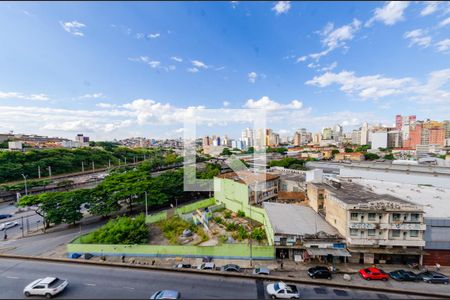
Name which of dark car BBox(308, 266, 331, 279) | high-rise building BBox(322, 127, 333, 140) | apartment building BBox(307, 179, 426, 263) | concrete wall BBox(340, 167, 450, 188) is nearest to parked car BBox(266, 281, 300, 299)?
dark car BBox(308, 266, 331, 279)

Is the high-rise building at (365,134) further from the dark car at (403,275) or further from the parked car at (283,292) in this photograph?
the parked car at (283,292)

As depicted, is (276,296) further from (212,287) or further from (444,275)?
(444,275)

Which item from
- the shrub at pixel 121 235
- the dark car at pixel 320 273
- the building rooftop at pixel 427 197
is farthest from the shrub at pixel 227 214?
the building rooftop at pixel 427 197

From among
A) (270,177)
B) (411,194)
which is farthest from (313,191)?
(411,194)

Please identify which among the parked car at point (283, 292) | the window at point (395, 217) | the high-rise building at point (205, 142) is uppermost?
the high-rise building at point (205, 142)

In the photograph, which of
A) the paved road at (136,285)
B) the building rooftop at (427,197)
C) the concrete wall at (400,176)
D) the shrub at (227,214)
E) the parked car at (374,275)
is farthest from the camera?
the concrete wall at (400,176)

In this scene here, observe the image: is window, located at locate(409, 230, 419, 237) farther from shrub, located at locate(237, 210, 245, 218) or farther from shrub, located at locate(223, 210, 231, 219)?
shrub, located at locate(223, 210, 231, 219)
